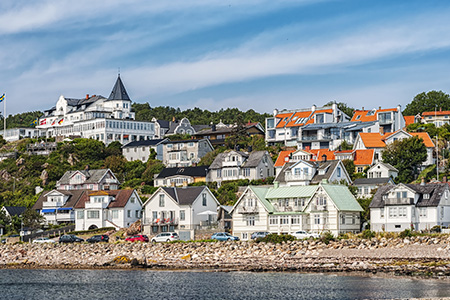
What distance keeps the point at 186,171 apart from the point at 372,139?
25805 millimetres

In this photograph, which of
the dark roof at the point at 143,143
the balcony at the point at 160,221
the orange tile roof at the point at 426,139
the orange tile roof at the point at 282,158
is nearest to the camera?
the balcony at the point at 160,221

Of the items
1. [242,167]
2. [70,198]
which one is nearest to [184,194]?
[242,167]

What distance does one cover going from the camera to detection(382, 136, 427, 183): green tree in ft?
265

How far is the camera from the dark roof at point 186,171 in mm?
95562

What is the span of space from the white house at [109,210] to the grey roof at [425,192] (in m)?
30.8

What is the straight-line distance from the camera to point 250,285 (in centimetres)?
4612

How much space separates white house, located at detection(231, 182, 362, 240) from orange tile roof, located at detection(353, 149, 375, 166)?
18.3 meters

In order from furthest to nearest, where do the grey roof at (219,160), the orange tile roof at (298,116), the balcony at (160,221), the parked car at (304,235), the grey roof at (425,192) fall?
the orange tile roof at (298,116) → the grey roof at (219,160) → the balcony at (160,221) → the grey roof at (425,192) → the parked car at (304,235)

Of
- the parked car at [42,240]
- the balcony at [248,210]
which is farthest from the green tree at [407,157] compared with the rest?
the parked car at [42,240]

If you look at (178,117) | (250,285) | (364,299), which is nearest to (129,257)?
(250,285)

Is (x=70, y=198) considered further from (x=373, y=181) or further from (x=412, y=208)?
(x=412, y=208)

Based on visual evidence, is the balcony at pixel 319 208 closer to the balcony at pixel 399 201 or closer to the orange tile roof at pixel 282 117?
the balcony at pixel 399 201

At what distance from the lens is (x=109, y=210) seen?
83938 mm

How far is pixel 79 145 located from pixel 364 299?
85065 mm
